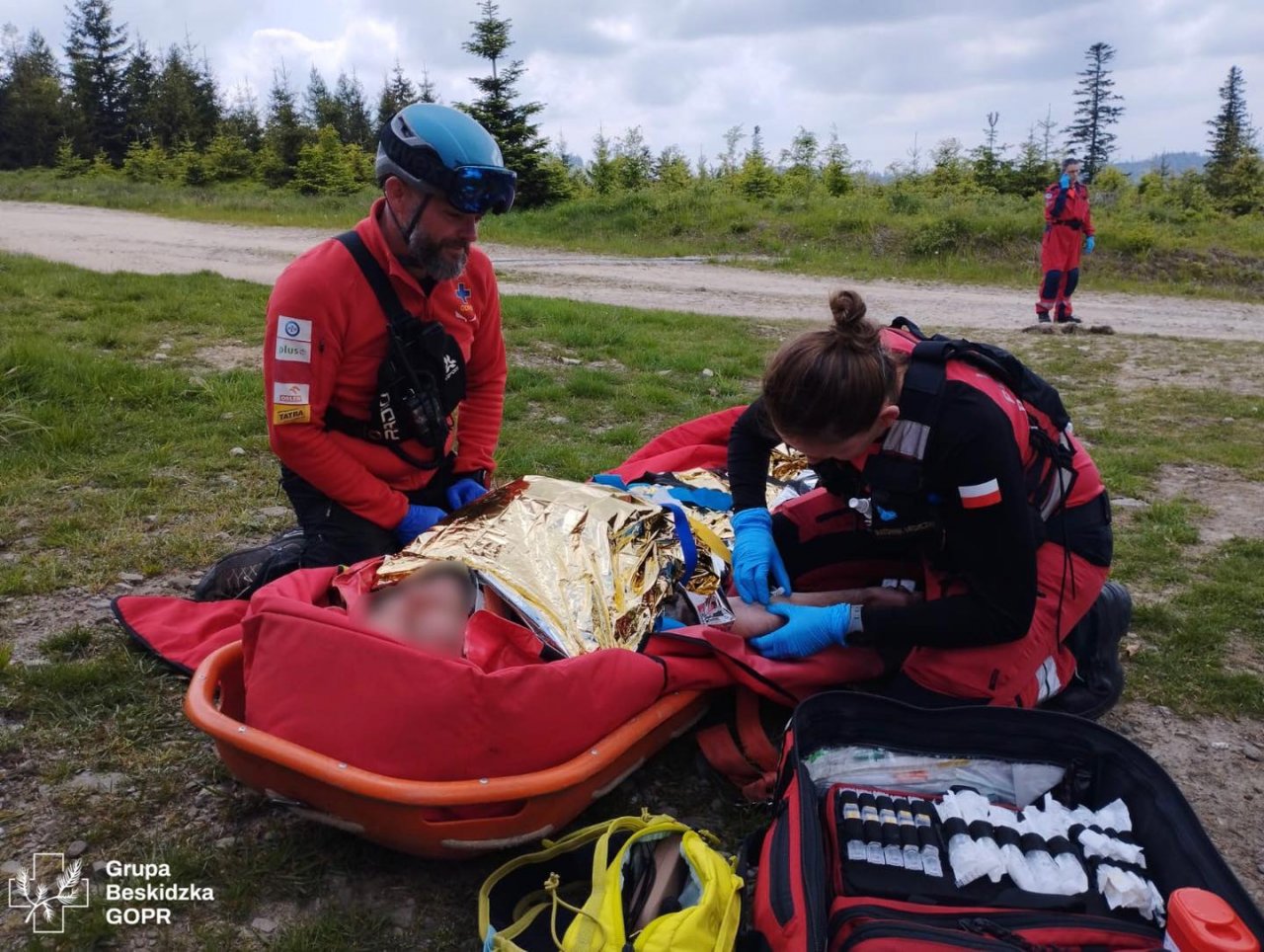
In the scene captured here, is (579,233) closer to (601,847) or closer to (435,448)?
(435,448)

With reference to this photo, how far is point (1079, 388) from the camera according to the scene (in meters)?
7.66

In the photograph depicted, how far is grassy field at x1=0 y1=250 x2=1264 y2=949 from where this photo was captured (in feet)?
7.84

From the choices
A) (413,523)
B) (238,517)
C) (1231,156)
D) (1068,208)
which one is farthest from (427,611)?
(1231,156)

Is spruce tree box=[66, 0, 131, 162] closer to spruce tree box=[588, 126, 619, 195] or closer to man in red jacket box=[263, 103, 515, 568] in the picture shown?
spruce tree box=[588, 126, 619, 195]

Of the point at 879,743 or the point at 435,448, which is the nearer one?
the point at 879,743

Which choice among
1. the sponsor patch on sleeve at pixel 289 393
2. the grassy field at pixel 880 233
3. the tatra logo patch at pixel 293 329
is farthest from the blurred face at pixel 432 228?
the grassy field at pixel 880 233

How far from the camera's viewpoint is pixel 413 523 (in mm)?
3498

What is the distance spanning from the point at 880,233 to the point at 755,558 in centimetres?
1526

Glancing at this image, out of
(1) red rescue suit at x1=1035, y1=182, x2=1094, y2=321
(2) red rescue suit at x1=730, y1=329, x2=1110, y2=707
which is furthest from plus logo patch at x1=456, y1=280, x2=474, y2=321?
(1) red rescue suit at x1=1035, y1=182, x2=1094, y2=321

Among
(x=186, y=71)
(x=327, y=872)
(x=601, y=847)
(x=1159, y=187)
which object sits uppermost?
(x=186, y=71)

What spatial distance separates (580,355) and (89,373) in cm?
356

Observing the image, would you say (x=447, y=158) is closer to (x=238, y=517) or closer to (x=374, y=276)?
(x=374, y=276)

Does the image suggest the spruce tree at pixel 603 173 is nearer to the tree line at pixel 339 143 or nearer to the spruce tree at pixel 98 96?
the tree line at pixel 339 143

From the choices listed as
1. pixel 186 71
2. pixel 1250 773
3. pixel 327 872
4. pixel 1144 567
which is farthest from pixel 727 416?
pixel 186 71
